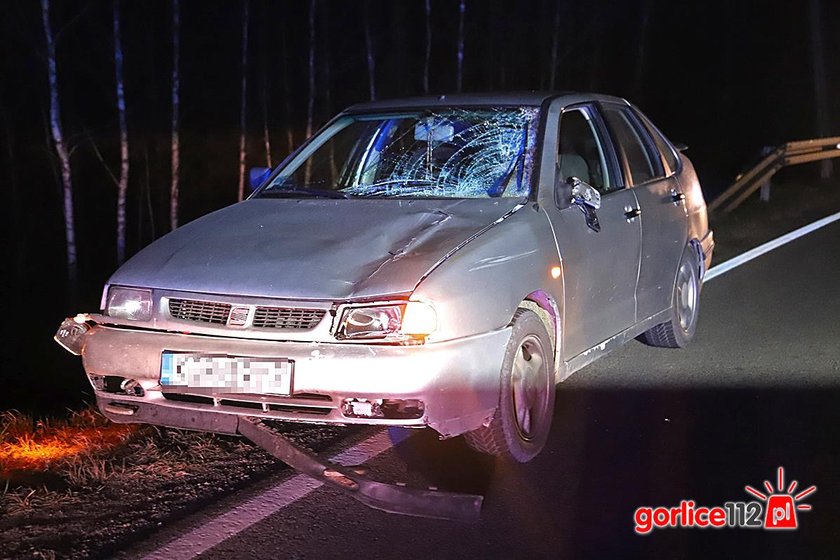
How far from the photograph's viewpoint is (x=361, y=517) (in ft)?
13.6

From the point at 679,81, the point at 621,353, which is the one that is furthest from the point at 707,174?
the point at 621,353

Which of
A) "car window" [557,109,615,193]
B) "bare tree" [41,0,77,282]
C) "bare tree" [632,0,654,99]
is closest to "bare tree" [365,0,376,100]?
"bare tree" [41,0,77,282]

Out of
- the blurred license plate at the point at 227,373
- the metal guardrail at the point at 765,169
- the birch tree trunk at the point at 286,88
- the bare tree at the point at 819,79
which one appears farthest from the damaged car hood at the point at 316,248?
the birch tree trunk at the point at 286,88

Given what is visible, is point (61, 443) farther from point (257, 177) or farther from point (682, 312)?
point (682, 312)

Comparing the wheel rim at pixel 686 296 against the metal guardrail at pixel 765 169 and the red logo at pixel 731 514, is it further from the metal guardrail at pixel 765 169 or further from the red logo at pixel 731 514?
the metal guardrail at pixel 765 169

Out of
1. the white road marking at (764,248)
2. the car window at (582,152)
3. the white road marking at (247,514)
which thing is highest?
the car window at (582,152)

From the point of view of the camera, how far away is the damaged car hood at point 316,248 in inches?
170

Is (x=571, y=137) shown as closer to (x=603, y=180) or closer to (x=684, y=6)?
(x=603, y=180)

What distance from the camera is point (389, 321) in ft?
13.8

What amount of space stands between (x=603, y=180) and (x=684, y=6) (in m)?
49.3

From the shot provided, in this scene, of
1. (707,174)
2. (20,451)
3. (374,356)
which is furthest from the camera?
(707,174)

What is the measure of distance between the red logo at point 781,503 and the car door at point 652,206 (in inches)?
73.3

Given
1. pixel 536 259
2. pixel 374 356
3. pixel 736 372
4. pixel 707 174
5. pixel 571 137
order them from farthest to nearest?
pixel 707 174, pixel 736 372, pixel 571 137, pixel 536 259, pixel 374 356

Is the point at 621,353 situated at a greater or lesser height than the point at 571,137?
lesser
